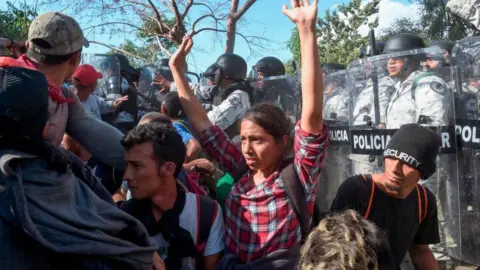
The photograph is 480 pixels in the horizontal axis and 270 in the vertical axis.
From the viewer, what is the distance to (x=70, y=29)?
196cm

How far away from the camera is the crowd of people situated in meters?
1.47

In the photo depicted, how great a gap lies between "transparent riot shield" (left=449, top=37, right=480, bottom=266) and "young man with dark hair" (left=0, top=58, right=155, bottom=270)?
359 centimetres

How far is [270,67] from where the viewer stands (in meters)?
8.66

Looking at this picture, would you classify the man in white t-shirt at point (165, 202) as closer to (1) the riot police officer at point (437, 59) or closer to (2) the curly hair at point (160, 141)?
(2) the curly hair at point (160, 141)

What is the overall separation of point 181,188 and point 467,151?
9.47ft

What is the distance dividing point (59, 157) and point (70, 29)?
60 cm

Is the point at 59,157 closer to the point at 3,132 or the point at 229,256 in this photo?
the point at 3,132

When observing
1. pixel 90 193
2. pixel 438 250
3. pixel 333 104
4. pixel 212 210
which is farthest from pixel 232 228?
pixel 333 104

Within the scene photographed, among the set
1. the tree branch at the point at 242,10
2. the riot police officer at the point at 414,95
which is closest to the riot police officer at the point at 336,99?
the riot police officer at the point at 414,95

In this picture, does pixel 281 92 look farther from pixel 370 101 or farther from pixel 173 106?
pixel 173 106

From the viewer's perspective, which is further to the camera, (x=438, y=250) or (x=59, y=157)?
(x=438, y=250)

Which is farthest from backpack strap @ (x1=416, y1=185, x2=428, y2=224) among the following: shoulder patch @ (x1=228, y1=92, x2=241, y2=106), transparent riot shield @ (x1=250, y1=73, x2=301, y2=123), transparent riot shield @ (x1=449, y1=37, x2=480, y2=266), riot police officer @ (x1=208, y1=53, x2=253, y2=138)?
transparent riot shield @ (x1=250, y1=73, x2=301, y2=123)

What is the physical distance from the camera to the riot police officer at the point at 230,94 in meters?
5.64

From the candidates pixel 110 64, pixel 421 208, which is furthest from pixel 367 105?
pixel 110 64
